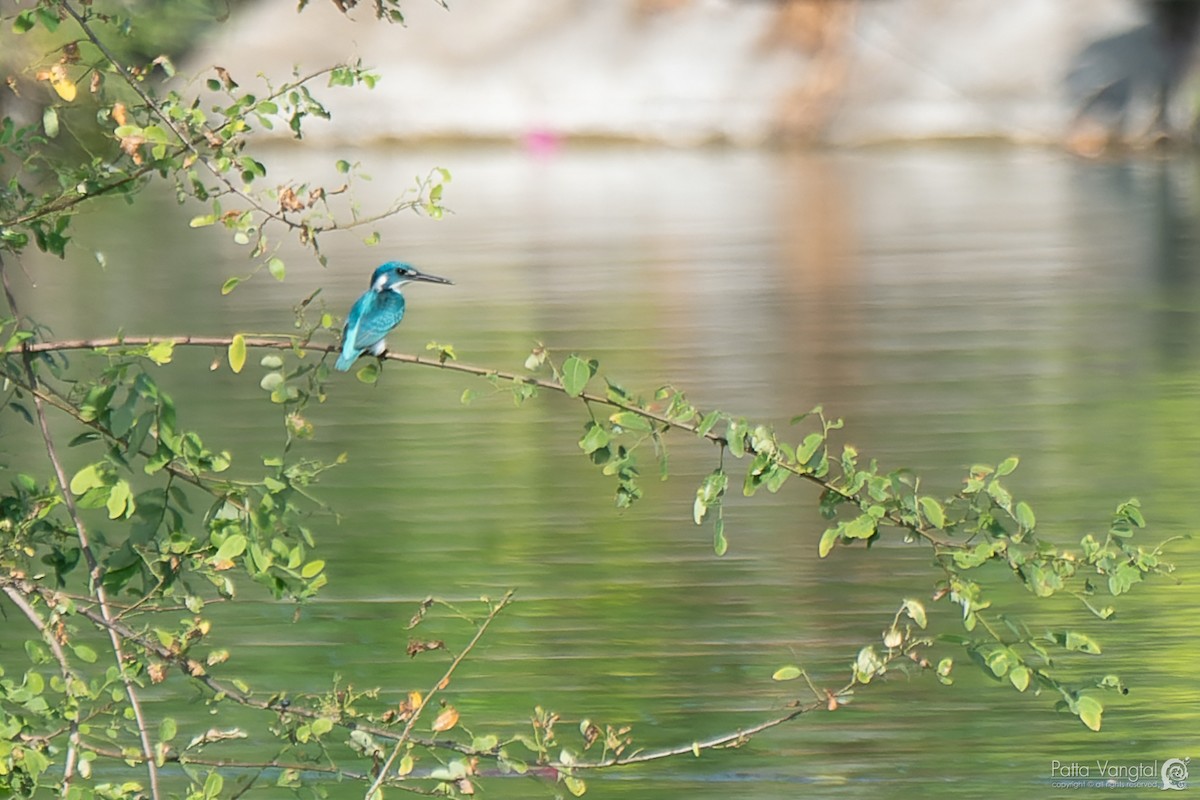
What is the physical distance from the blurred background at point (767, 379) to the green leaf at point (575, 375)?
816mm

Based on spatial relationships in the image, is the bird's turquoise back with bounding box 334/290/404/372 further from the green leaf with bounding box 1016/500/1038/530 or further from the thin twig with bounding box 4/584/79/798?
the green leaf with bounding box 1016/500/1038/530

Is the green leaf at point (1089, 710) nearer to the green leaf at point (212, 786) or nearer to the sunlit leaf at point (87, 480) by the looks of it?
the green leaf at point (212, 786)

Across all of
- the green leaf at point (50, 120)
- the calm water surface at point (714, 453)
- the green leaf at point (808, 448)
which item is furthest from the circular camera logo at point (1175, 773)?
the green leaf at point (50, 120)

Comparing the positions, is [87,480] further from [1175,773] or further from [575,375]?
[1175,773]

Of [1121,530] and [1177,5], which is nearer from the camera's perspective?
[1121,530]

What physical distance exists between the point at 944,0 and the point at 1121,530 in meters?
35.2

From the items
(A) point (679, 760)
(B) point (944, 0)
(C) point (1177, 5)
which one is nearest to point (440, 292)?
(A) point (679, 760)

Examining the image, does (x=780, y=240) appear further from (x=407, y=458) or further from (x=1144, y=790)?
(x=1144, y=790)

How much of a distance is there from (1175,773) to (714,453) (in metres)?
4.85

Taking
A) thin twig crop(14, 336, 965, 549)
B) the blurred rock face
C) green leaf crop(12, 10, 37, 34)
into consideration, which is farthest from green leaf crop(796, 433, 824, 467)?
→ the blurred rock face

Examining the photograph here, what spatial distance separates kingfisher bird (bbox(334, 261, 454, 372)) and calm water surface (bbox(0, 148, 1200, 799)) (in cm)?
39

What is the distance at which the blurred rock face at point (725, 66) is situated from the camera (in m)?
35.4

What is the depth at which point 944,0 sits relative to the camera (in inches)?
1499

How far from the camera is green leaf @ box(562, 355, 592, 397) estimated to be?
148 inches
